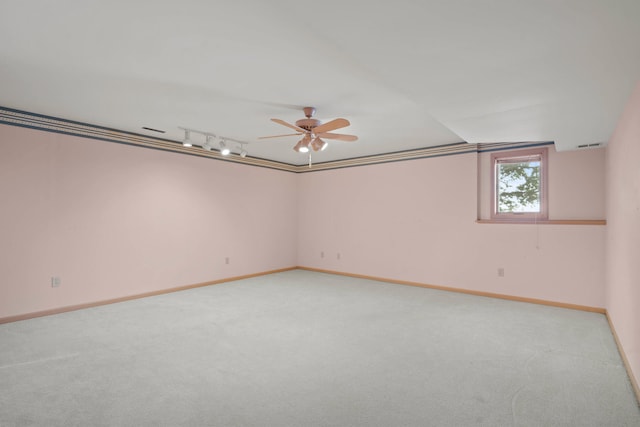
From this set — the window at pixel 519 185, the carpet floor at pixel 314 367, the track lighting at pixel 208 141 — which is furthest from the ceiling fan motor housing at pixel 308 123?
the window at pixel 519 185

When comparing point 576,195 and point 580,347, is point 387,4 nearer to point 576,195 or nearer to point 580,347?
point 580,347

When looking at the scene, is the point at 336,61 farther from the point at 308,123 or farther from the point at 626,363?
the point at 626,363

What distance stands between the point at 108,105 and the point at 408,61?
10.9 ft

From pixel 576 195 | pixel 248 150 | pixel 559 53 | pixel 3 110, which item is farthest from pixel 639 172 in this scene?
pixel 3 110

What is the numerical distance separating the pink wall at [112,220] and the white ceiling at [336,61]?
2.38 feet

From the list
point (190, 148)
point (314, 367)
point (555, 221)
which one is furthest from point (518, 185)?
point (190, 148)

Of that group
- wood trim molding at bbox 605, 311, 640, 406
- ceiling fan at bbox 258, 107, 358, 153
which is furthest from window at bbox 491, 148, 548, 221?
ceiling fan at bbox 258, 107, 358, 153

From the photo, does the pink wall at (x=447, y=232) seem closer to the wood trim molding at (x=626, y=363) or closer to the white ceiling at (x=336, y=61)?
the wood trim molding at (x=626, y=363)

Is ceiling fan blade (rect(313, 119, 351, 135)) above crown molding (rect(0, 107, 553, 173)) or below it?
below

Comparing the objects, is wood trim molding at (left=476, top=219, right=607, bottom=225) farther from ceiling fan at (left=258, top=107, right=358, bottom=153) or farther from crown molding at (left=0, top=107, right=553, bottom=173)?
ceiling fan at (left=258, top=107, right=358, bottom=153)

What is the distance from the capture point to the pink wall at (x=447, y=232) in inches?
169

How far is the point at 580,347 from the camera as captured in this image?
9.92 ft

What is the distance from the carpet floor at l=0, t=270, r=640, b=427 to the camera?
6.48ft

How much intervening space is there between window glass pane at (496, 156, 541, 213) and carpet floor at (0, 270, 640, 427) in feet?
4.84
